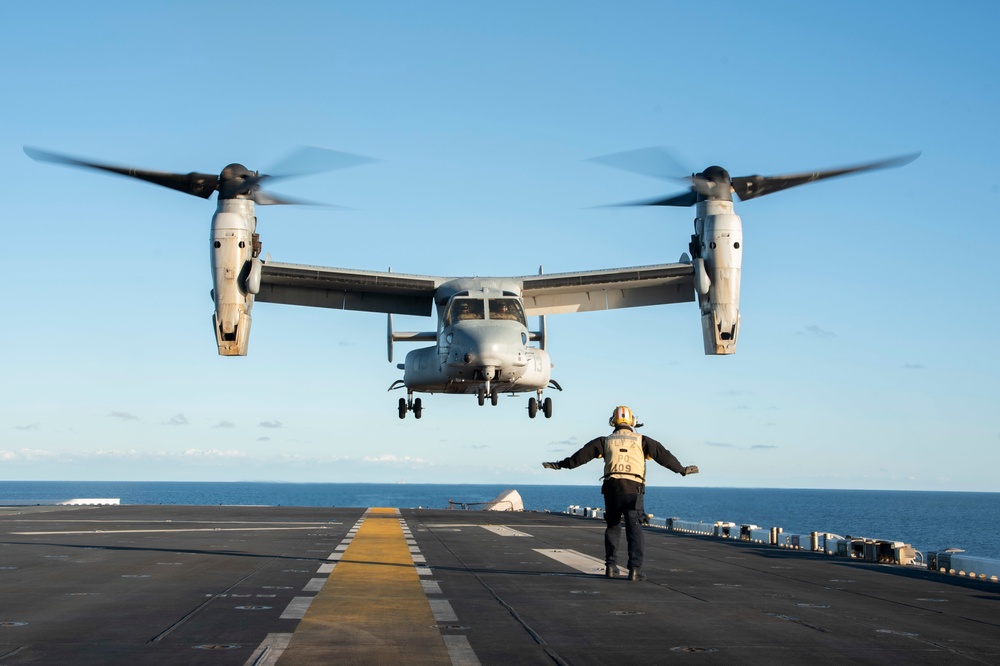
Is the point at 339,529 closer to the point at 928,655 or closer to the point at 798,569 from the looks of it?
the point at 798,569

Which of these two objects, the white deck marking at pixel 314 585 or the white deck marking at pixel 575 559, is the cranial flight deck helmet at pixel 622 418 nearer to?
the white deck marking at pixel 575 559

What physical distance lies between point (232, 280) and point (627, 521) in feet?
55.5

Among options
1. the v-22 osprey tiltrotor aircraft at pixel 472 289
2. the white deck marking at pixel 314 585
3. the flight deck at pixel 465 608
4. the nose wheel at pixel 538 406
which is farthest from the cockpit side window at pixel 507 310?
the white deck marking at pixel 314 585

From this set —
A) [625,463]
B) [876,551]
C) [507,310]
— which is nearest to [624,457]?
[625,463]

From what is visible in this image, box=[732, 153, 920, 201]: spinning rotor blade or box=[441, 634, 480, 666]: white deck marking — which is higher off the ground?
box=[732, 153, 920, 201]: spinning rotor blade

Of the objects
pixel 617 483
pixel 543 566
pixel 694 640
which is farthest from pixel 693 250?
pixel 694 640

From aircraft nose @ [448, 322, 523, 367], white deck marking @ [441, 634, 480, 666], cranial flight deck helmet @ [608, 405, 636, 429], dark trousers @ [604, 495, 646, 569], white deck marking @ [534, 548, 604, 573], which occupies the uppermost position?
aircraft nose @ [448, 322, 523, 367]

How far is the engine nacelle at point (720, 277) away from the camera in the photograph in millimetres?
27969

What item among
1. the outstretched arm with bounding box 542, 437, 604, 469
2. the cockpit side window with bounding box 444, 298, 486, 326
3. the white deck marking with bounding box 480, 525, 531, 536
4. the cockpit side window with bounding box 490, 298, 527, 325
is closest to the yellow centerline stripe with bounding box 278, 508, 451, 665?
the outstretched arm with bounding box 542, 437, 604, 469

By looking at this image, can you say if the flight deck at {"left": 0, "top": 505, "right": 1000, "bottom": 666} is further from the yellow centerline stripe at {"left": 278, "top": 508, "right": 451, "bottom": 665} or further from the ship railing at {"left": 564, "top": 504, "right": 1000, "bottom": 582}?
the ship railing at {"left": 564, "top": 504, "right": 1000, "bottom": 582}

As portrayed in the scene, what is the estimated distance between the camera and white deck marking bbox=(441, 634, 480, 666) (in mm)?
7500

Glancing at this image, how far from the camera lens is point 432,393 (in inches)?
1325

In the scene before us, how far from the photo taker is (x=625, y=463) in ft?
43.6

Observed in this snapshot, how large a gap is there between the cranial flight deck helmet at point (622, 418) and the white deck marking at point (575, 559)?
3070 mm
